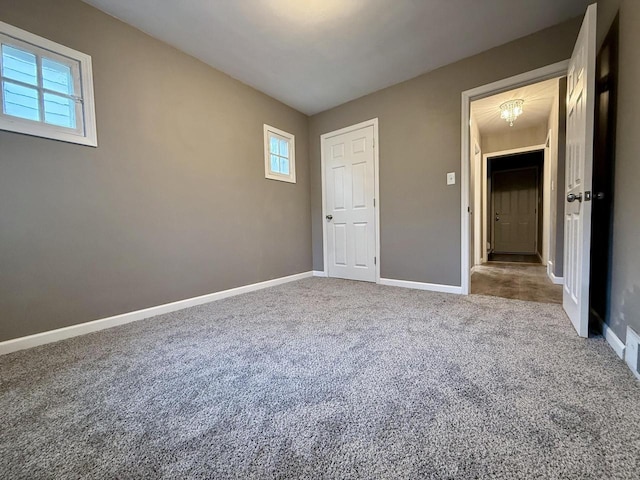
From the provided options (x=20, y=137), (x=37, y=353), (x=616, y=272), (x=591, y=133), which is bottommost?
(x=37, y=353)

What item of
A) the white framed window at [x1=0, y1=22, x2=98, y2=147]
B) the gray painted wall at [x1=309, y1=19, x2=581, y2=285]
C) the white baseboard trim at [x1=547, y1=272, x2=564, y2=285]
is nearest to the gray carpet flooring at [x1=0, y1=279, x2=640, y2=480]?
the gray painted wall at [x1=309, y1=19, x2=581, y2=285]

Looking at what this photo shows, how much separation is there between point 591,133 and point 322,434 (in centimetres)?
214

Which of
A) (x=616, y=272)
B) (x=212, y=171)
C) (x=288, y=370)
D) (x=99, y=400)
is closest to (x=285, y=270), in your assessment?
(x=212, y=171)

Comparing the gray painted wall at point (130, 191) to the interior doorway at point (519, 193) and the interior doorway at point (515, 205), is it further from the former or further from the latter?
the interior doorway at point (515, 205)

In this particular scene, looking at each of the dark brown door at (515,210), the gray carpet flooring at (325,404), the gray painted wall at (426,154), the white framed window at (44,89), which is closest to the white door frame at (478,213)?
the gray painted wall at (426,154)

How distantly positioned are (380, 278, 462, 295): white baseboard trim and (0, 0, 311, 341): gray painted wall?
59.6 inches

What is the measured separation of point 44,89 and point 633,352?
12.0ft

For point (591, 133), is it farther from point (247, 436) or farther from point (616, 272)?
point (247, 436)

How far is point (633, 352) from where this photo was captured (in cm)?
Answer: 122

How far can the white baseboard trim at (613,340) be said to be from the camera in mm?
1358

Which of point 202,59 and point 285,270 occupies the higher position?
point 202,59

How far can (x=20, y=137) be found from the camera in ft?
5.49

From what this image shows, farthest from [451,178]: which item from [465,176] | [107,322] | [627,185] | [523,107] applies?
[107,322]

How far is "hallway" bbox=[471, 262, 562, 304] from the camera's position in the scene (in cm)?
262
